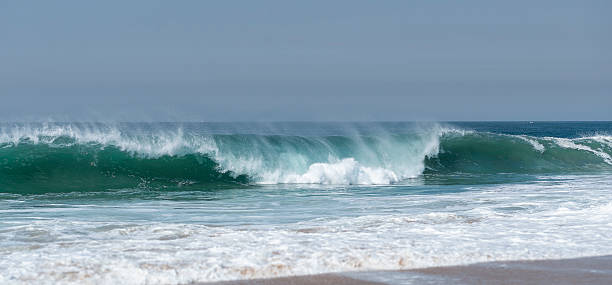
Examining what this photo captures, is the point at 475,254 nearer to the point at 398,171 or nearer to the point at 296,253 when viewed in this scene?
the point at 296,253

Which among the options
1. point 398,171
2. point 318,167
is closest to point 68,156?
point 318,167

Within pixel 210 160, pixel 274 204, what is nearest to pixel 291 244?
pixel 274 204

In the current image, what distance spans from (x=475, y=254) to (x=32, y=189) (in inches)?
399

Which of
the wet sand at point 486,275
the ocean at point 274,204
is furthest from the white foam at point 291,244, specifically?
the wet sand at point 486,275

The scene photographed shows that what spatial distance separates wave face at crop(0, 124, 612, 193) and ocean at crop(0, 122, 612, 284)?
0.05m

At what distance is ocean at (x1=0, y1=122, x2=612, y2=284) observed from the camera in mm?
6312

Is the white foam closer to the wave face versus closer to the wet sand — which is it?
the wet sand

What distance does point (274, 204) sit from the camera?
11281 mm

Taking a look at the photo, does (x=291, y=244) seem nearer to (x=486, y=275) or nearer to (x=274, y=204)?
(x=486, y=275)

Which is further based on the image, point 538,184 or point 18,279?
point 538,184

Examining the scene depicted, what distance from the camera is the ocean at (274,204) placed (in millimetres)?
6312

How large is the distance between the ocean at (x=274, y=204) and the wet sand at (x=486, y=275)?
199mm

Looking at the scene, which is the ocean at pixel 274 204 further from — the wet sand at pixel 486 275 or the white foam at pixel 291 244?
the wet sand at pixel 486 275

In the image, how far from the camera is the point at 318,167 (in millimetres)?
17078
